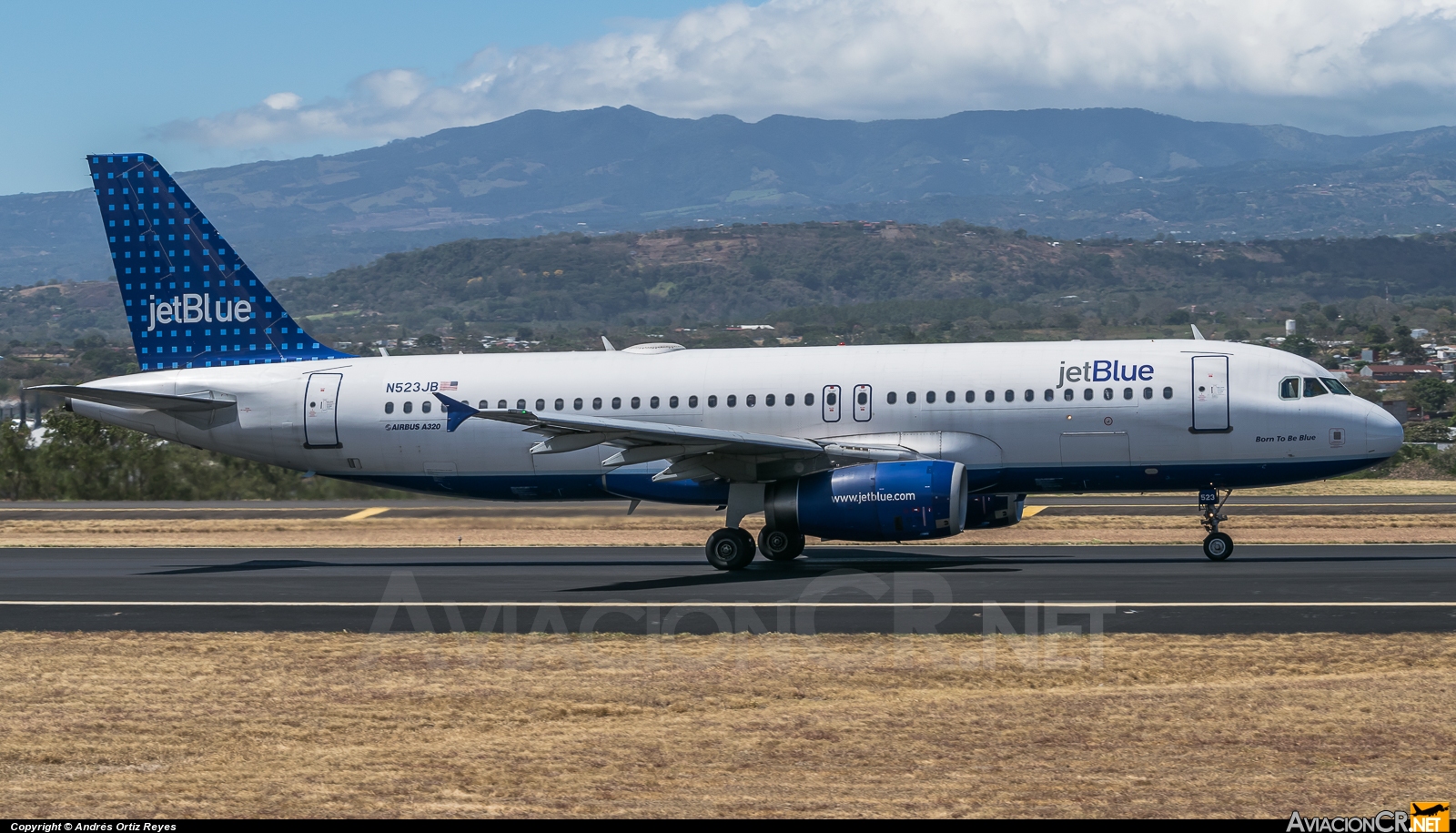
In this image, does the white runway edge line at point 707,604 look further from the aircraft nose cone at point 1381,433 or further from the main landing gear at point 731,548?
the aircraft nose cone at point 1381,433

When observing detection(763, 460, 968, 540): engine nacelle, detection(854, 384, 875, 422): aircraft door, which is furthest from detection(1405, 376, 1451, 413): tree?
detection(763, 460, 968, 540): engine nacelle

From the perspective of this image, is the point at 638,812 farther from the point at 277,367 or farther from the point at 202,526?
the point at 202,526

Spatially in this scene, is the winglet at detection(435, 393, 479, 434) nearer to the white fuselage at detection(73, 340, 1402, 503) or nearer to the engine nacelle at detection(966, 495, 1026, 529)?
the white fuselage at detection(73, 340, 1402, 503)

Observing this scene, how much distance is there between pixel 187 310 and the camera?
106 feet

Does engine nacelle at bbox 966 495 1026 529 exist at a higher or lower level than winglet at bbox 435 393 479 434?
lower

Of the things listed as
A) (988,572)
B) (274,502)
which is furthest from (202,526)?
(988,572)

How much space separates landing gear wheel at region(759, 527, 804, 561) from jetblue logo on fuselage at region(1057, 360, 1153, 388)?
563 cm

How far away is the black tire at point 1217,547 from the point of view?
2762cm

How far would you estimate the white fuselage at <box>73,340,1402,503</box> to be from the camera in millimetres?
27562

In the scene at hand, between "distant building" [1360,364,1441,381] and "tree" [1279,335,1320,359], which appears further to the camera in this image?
"tree" [1279,335,1320,359]

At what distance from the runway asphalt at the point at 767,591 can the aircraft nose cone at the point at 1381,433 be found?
1968 mm

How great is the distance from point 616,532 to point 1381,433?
56.1 ft

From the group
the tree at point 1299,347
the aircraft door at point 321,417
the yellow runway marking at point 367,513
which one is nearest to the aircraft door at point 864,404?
the aircraft door at point 321,417

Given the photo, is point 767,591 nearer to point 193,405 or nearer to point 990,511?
point 990,511
